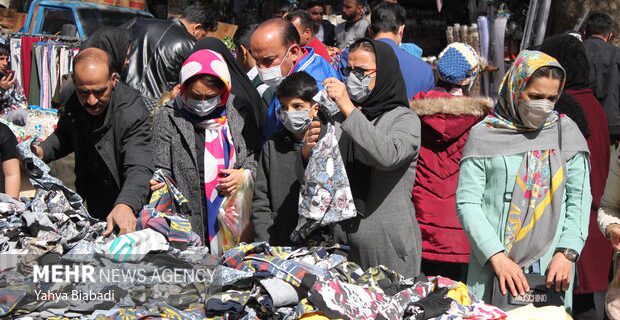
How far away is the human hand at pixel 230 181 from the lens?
4.24 metres

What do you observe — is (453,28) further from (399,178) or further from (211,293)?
(211,293)

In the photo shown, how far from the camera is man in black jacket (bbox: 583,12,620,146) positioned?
6.82 m

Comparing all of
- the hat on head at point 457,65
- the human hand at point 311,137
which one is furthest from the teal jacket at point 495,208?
the hat on head at point 457,65

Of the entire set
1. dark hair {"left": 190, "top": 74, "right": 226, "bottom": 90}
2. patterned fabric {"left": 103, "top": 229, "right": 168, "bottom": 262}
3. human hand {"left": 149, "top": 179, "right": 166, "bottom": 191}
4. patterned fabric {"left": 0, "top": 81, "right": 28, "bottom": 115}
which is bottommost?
patterned fabric {"left": 0, "top": 81, "right": 28, "bottom": 115}

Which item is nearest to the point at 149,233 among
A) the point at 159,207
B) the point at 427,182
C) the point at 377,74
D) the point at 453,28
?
the point at 159,207

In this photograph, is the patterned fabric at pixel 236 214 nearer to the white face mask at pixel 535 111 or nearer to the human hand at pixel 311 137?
the human hand at pixel 311 137

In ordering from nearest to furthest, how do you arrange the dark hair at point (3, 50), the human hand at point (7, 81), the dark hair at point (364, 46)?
the dark hair at point (364, 46) → the human hand at point (7, 81) → the dark hair at point (3, 50)

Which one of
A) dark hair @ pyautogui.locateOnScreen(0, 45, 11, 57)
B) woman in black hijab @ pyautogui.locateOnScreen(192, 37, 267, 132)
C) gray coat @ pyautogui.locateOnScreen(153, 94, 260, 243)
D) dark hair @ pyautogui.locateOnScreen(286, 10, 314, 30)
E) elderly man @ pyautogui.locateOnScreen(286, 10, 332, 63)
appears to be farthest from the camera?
dark hair @ pyautogui.locateOnScreen(0, 45, 11, 57)

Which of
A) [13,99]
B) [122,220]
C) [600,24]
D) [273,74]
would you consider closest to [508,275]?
[122,220]

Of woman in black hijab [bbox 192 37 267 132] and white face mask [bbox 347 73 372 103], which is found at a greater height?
white face mask [bbox 347 73 372 103]

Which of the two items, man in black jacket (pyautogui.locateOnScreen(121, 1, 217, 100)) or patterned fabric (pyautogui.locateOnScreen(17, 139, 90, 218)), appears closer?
patterned fabric (pyautogui.locateOnScreen(17, 139, 90, 218))

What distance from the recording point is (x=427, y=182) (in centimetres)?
510

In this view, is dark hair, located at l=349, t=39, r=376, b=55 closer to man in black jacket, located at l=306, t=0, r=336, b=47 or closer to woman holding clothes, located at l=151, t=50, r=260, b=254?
woman holding clothes, located at l=151, t=50, r=260, b=254

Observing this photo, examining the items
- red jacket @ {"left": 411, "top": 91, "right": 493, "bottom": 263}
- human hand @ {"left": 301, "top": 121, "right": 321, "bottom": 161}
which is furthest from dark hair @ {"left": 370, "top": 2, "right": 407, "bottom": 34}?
human hand @ {"left": 301, "top": 121, "right": 321, "bottom": 161}
